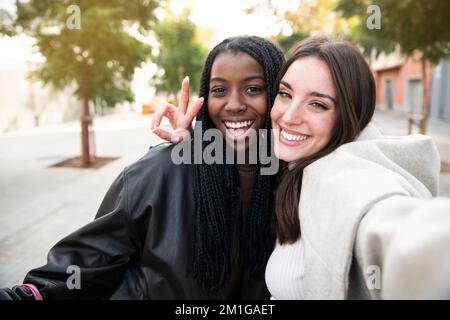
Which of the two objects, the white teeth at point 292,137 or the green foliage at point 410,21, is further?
the green foliage at point 410,21

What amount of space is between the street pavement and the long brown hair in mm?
2657

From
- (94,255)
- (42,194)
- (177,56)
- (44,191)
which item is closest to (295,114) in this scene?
(94,255)

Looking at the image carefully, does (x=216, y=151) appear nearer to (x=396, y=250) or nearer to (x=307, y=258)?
(x=307, y=258)

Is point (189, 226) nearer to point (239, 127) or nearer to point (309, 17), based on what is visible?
point (239, 127)

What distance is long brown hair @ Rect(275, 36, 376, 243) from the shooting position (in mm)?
1318

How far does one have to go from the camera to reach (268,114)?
5.67ft

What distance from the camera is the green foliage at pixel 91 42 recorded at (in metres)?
6.32

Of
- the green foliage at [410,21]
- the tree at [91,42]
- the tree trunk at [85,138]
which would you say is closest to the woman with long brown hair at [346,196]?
the green foliage at [410,21]

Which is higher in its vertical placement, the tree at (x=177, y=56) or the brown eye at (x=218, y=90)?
the tree at (x=177, y=56)

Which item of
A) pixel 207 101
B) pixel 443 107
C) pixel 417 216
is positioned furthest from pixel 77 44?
pixel 443 107

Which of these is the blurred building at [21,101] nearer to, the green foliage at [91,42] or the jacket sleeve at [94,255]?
the green foliage at [91,42]

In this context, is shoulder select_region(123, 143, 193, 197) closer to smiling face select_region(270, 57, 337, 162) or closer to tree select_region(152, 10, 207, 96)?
smiling face select_region(270, 57, 337, 162)

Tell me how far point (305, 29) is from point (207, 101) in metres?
15.5

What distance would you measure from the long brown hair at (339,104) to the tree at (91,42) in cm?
538
